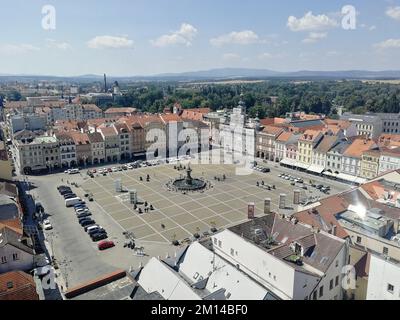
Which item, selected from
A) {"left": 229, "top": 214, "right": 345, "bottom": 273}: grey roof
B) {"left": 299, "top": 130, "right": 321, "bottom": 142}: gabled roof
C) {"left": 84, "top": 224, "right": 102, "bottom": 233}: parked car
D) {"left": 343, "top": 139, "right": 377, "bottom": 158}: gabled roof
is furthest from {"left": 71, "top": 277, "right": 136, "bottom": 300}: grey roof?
{"left": 299, "top": 130, "right": 321, "bottom": 142}: gabled roof

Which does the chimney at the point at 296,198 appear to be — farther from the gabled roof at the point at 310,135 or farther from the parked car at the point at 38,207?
the parked car at the point at 38,207

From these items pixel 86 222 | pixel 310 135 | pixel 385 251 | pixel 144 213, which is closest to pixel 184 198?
pixel 144 213

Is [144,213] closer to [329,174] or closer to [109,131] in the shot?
[109,131]

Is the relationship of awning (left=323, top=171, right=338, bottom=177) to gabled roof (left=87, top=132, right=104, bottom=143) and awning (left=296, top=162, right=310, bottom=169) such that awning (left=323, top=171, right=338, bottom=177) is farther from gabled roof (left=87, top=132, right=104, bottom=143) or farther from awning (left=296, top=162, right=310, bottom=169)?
gabled roof (left=87, top=132, right=104, bottom=143)

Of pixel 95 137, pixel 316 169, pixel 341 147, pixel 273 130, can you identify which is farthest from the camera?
pixel 273 130
